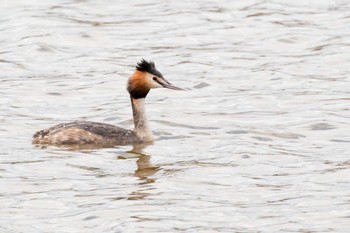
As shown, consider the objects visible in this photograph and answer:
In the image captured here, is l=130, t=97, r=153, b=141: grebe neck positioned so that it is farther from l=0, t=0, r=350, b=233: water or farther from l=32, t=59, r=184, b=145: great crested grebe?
l=0, t=0, r=350, b=233: water

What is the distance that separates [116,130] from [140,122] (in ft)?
1.30

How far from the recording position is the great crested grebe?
49.9 feet

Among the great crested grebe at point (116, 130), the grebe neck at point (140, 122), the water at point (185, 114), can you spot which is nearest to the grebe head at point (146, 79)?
the great crested grebe at point (116, 130)

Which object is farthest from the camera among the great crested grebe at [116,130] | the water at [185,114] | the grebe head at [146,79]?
the grebe head at [146,79]

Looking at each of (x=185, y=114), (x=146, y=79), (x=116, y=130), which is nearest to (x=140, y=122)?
(x=116, y=130)

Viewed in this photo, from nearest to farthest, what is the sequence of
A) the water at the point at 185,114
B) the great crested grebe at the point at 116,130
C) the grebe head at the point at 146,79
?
the water at the point at 185,114, the great crested grebe at the point at 116,130, the grebe head at the point at 146,79

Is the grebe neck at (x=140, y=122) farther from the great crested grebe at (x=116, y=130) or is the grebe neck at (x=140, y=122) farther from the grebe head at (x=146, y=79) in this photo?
the grebe head at (x=146, y=79)

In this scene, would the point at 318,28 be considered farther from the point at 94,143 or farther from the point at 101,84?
the point at 94,143

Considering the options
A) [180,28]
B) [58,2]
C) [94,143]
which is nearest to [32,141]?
[94,143]

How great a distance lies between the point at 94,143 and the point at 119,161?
82cm

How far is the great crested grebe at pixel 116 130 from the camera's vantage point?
49.9ft

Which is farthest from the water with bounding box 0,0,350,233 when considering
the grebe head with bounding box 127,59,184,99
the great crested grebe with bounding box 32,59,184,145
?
the grebe head with bounding box 127,59,184,99

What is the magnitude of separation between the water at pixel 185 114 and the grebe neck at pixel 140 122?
0.59 feet

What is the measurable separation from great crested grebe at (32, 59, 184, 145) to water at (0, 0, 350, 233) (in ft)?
0.52
